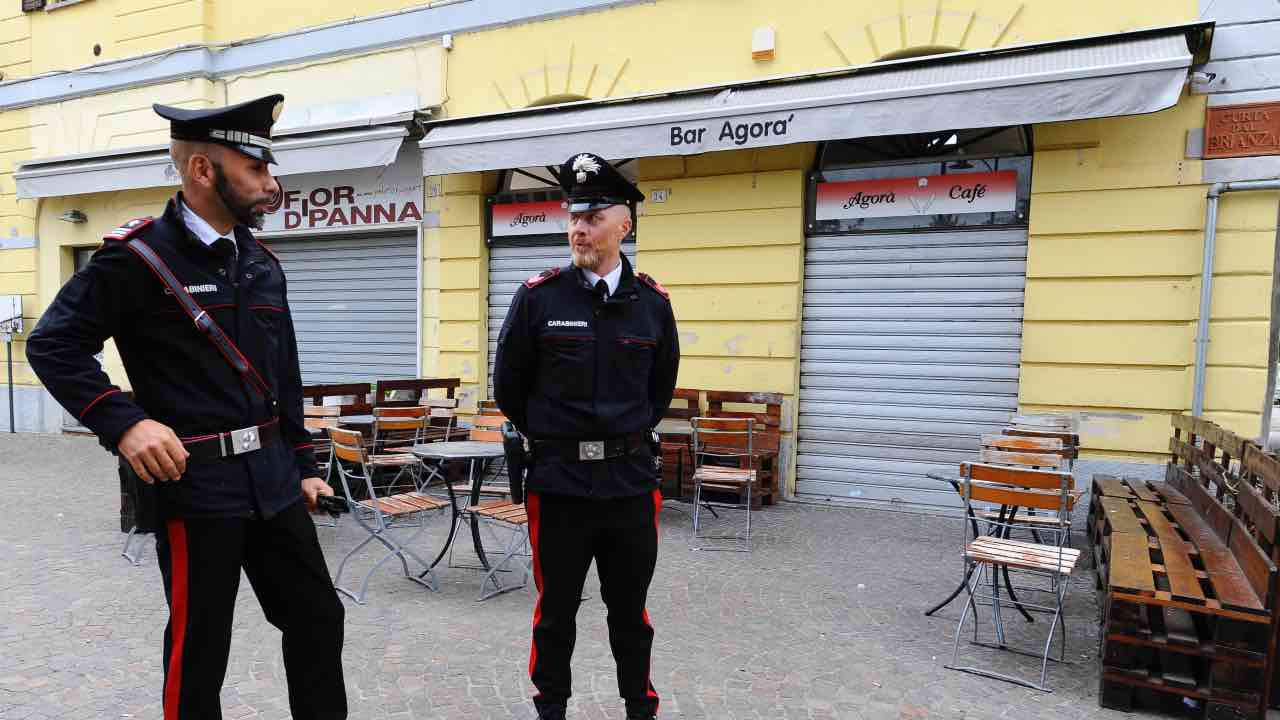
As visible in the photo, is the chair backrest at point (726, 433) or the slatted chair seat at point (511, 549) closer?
the slatted chair seat at point (511, 549)

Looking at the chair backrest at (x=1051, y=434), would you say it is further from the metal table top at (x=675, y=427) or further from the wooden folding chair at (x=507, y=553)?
the wooden folding chair at (x=507, y=553)

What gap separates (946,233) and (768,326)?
186 cm

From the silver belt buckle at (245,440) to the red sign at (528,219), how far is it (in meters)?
7.18

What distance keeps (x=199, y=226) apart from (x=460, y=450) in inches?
131

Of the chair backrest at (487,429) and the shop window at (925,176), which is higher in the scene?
the shop window at (925,176)

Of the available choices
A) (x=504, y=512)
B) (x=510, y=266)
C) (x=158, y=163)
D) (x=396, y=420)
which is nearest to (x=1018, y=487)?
(x=504, y=512)

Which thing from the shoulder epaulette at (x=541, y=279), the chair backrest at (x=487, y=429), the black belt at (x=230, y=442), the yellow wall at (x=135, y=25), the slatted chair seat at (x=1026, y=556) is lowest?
the slatted chair seat at (x=1026, y=556)

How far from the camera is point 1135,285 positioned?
682 cm

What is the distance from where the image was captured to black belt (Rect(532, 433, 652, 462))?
2.82m

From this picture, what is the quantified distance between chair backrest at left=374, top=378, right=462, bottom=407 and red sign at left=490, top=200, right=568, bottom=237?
6.08 ft

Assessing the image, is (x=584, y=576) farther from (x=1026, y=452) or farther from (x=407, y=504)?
(x=1026, y=452)

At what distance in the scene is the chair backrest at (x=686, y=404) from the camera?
804cm

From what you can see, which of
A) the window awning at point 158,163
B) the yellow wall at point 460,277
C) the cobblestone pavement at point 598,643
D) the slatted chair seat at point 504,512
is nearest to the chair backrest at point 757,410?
the cobblestone pavement at point 598,643

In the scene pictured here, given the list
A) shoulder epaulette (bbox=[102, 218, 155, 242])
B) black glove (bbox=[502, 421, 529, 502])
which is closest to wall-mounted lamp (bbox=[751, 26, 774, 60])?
black glove (bbox=[502, 421, 529, 502])
